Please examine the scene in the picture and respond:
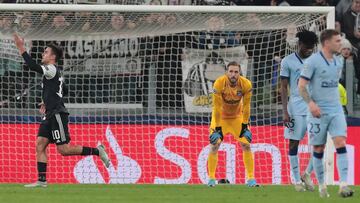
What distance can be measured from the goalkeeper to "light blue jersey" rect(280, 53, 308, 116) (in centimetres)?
134

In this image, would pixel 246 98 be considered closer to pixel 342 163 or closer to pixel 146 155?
pixel 146 155

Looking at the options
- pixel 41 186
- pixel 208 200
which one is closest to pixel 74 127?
pixel 41 186

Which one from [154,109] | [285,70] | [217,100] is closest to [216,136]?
[217,100]

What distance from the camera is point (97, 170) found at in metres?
19.4

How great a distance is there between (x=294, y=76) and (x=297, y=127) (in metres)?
0.74

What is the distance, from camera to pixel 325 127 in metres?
13.1

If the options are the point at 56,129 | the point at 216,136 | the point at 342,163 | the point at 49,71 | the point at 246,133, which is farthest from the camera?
the point at 246,133

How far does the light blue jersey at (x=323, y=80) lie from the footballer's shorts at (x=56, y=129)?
4.35 m

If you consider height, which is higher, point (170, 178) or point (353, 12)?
point (353, 12)

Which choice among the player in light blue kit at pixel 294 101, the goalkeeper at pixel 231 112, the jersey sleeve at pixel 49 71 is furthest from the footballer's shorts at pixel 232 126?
the jersey sleeve at pixel 49 71

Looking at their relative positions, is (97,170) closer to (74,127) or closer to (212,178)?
(74,127)

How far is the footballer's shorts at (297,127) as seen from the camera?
15.4 meters

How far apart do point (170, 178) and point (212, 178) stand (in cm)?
278

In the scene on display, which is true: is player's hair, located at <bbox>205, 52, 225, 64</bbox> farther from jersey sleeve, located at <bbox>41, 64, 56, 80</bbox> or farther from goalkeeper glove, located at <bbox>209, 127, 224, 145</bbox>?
jersey sleeve, located at <bbox>41, 64, 56, 80</bbox>
